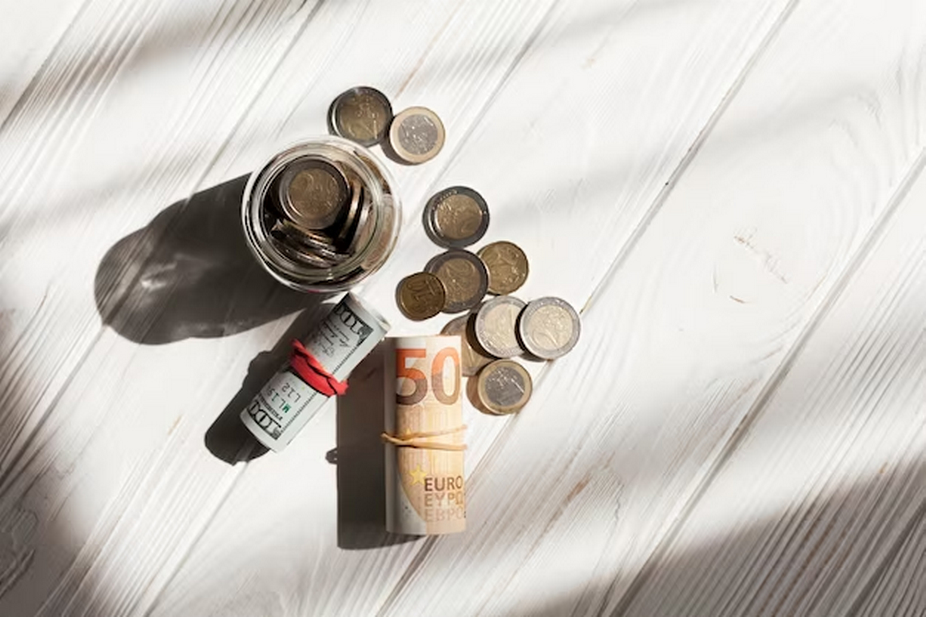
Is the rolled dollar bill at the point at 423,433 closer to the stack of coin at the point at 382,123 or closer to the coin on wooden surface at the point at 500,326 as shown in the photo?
the coin on wooden surface at the point at 500,326

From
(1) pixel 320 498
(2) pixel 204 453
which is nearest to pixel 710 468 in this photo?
(1) pixel 320 498

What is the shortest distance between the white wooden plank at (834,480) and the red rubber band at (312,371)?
1.23 ft

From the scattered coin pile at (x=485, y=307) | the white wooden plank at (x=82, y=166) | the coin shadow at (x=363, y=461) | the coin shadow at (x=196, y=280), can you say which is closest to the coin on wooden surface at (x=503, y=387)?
the scattered coin pile at (x=485, y=307)

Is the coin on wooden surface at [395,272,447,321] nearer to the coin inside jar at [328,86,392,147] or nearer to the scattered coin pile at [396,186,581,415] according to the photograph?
the scattered coin pile at [396,186,581,415]

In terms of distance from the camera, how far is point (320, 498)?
3.23 feet

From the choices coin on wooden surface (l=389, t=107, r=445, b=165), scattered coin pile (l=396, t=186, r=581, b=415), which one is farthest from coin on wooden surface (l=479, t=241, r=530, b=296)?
coin on wooden surface (l=389, t=107, r=445, b=165)

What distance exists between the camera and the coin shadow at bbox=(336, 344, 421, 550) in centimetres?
98

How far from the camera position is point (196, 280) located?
978mm

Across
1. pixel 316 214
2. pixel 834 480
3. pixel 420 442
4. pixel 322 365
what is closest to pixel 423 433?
pixel 420 442

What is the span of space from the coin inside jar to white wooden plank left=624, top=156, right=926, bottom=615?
482mm

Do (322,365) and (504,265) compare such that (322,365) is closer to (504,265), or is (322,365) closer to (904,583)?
(504,265)

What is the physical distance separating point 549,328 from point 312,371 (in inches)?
9.3

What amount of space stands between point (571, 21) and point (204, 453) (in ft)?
1.87

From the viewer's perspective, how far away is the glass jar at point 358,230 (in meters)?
0.89
